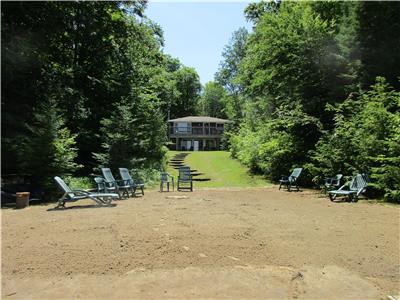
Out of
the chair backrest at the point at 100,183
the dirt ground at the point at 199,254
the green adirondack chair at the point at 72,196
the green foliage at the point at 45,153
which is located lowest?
the dirt ground at the point at 199,254

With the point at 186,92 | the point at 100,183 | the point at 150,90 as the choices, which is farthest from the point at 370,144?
the point at 186,92

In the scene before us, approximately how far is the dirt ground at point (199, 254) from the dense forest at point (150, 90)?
424 centimetres

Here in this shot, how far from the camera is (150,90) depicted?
70.8ft

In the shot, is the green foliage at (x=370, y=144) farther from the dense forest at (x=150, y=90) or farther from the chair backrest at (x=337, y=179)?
the chair backrest at (x=337, y=179)

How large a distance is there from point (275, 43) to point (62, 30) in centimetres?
1014

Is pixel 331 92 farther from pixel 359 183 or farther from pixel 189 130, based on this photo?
pixel 189 130

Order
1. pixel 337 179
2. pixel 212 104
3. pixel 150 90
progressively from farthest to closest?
pixel 212 104 → pixel 150 90 → pixel 337 179

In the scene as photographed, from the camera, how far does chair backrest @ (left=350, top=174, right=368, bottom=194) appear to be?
11.2 m

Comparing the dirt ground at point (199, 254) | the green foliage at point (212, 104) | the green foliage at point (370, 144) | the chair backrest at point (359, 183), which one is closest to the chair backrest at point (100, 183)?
the dirt ground at point (199, 254)

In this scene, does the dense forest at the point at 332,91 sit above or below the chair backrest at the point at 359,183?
above

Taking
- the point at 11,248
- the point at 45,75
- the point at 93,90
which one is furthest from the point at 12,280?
the point at 93,90

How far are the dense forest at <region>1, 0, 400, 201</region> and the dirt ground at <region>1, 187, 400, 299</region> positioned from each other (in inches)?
167

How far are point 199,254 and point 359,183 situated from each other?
26.5 feet

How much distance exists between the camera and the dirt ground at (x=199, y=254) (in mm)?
3881
